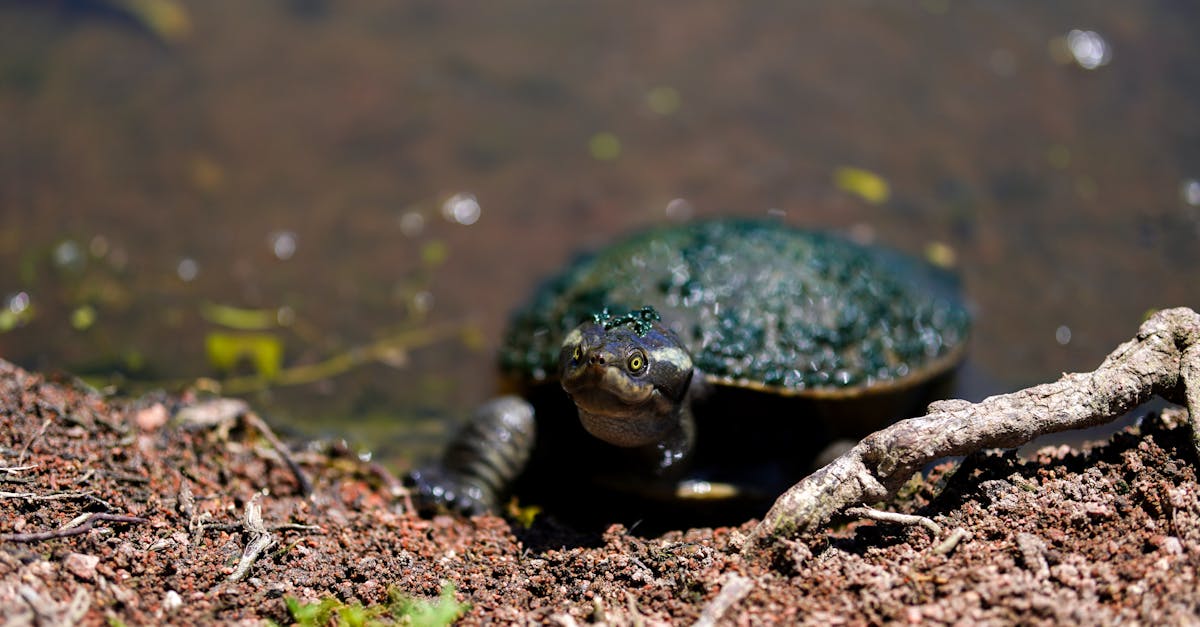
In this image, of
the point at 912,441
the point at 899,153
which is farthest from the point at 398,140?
the point at 912,441

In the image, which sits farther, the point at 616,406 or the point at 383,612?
the point at 616,406

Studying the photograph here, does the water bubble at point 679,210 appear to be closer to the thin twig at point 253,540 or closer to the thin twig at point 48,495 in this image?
the thin twig at point 253,540

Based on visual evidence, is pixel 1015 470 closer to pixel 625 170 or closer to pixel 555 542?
pixel 555 542

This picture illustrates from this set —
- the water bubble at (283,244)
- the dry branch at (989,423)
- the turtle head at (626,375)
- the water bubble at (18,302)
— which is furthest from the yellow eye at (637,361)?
the water bubble at (18,302)

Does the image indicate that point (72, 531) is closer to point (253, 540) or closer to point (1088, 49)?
point (253, 540)

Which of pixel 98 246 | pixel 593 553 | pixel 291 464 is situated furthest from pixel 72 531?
pixel 98 246

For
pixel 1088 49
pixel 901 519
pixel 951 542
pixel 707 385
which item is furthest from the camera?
pixel 1088 49
